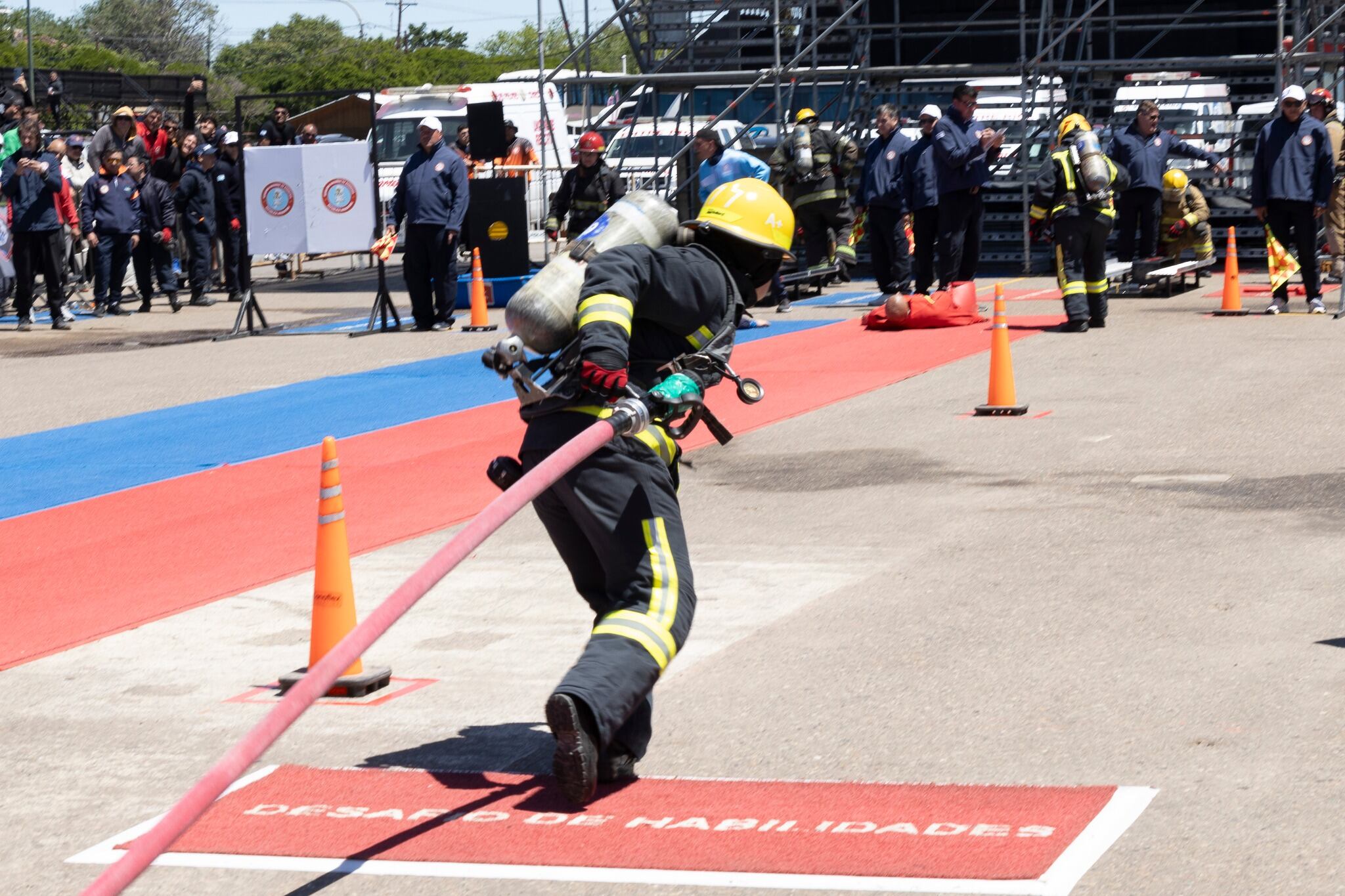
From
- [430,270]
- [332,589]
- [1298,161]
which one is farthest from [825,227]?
[332,589]

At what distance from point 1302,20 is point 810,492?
18.8 m

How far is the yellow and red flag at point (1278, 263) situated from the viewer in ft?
61.1

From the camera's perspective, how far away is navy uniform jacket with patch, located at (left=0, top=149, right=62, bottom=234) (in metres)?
20.3

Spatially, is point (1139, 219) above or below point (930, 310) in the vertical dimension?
above

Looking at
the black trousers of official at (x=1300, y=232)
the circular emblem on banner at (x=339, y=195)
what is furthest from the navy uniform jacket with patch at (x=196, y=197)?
the black trousers of official at (x=1300, y=232)

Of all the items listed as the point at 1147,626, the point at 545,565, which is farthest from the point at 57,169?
the point at 1147,626

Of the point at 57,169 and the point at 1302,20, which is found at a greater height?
the point at 1302,20

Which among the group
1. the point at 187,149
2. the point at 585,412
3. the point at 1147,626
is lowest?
the point at 1147,626

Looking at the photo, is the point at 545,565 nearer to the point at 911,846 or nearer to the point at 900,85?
the point at 911,846

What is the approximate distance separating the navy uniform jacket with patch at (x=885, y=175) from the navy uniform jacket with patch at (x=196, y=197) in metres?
9.07

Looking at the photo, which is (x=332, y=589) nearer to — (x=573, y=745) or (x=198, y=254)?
(x=573, y=745)

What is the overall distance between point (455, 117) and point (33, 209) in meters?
18.2

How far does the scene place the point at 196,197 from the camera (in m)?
24.0

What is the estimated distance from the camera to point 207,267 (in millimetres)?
24938
